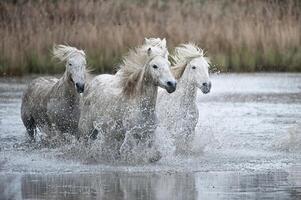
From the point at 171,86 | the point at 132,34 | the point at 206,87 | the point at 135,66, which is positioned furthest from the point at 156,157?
the point at 132,34

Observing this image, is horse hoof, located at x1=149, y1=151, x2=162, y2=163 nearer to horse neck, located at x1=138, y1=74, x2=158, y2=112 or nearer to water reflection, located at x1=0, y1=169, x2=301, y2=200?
horse neck, located at x1=138, y1=74, x2=158, y2=112

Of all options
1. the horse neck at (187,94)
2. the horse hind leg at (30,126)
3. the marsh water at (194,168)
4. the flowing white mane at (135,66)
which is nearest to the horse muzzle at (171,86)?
the flowing white mane at (135,66)

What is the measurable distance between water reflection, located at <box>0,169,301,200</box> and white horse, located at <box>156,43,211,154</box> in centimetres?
230

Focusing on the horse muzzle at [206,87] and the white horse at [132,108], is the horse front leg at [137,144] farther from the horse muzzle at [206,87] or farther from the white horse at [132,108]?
the horse muzzle at [206,87]

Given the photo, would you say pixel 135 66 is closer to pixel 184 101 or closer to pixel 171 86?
pixel 171 86

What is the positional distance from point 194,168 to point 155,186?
1.66 meters

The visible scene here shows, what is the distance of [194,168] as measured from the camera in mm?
12977

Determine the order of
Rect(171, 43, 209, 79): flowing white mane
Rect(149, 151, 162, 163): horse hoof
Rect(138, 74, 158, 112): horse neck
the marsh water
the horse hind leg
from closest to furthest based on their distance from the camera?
the marsh water → Rect(149, 151, 162, 163): horse hoof → Rect(138, 74, 158, 112): horse neck → Rect(171, 43, 209, 79): flowing white mane → the horse hind leg

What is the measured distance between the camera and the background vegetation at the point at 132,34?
2919 cm

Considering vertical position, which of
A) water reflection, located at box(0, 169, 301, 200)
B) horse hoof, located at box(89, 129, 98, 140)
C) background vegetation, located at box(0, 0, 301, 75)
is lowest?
water reflection, located at box(0, 169, 301, 200)

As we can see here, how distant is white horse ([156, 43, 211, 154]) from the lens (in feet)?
48.4

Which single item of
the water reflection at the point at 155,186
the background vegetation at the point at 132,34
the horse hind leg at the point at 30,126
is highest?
the background vegetation at the point at 132,34

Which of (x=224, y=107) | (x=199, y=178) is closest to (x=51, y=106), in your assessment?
(x=199, y=178)

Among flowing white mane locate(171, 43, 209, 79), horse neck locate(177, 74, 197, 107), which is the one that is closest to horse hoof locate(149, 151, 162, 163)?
horse neck locate(177, 74, 197, 107)
